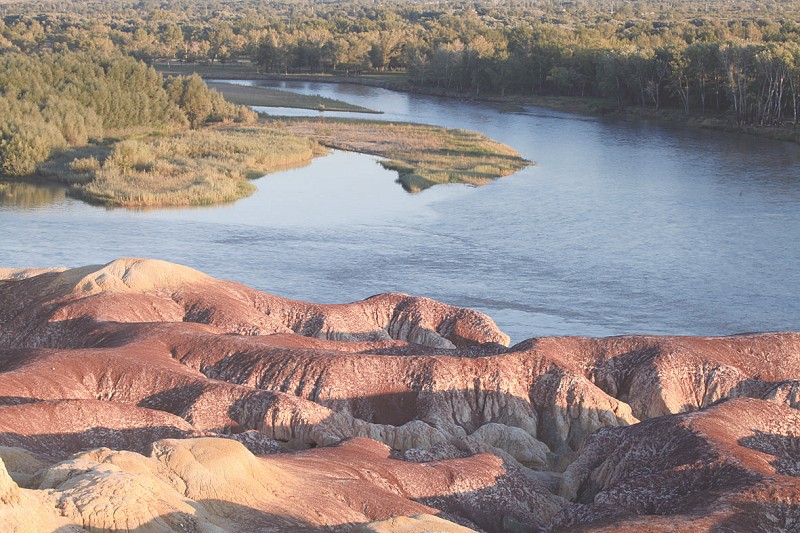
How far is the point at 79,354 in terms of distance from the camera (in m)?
27.2

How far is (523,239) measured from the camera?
60.3m

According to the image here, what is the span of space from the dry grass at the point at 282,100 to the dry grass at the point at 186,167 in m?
26.7

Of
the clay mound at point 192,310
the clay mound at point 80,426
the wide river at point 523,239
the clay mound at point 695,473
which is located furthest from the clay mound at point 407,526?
the wide river at point 523,239

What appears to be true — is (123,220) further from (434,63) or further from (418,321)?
(434,63)

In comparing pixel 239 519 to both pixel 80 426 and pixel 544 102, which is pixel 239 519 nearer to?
pixel 80 426

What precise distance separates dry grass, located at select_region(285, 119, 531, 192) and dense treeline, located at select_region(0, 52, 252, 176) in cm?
941

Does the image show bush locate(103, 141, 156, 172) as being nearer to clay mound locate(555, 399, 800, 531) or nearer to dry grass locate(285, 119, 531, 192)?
dry grass locate(285, 119, 531, 192)

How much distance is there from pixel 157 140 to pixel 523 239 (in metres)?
37.9

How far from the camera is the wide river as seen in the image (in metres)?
48.4

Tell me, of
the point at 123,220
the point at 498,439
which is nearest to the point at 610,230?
the point at 123,220

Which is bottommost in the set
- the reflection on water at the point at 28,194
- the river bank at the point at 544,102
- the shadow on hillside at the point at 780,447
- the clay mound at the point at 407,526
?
the reflection on water at the point at 28,194

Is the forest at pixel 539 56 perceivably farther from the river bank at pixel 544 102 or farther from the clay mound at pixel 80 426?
the clay mound at pixel 80 426

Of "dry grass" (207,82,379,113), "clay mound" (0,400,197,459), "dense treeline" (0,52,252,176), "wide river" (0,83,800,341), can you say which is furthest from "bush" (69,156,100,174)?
"clay mound" (0,400,197,459)

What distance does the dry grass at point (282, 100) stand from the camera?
120 metres
